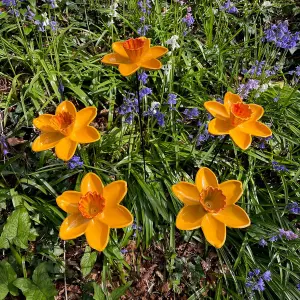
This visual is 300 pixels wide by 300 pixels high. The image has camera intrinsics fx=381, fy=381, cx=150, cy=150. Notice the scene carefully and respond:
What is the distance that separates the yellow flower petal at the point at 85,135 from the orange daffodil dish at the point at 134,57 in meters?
0.36

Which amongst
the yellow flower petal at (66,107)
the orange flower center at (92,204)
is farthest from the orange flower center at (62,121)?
the orange flower center at (92,204)

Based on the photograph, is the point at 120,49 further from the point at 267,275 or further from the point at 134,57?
the point at 267,275

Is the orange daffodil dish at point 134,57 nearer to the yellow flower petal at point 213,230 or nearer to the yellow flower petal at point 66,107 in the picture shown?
the yellow flower petal at point 66,107

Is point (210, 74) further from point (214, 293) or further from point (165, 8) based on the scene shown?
point (214, 293)

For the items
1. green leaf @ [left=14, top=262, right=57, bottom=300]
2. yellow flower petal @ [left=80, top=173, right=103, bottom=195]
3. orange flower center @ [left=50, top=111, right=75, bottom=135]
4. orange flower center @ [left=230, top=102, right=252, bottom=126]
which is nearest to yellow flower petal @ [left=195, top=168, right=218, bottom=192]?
orange flower center @ [left=230, top=102, right=252, bottom=126]

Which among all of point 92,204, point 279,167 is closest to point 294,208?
point 279,167

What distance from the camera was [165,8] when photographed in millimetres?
→ 4387

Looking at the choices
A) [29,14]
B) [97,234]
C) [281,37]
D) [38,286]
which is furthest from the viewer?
[29,14]

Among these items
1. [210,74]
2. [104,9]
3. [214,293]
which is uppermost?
[104,9]

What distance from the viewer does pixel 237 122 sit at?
2.09 meters

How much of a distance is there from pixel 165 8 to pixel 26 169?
250cm

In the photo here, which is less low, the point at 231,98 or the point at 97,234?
the point at 231,98

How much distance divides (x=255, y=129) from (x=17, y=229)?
5.66 ft

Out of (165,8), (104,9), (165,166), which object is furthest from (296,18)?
(165,166)
